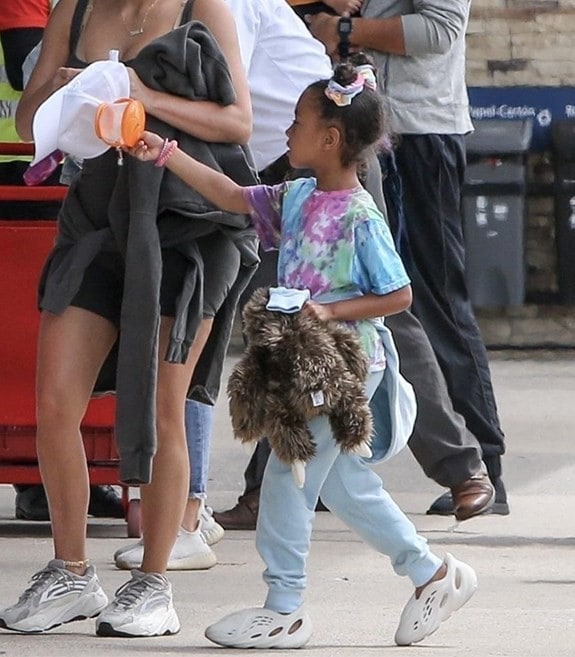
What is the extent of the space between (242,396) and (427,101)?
2.15 metres

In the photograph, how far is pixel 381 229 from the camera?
165 inches

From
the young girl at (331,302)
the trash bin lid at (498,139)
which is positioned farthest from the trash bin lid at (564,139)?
the young girl at (331,302)

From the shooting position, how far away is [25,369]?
5.61m

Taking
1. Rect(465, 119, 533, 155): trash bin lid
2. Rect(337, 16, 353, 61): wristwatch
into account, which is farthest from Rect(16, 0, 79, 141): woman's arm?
Rect(465, 119, 533, 155): trash bin lid

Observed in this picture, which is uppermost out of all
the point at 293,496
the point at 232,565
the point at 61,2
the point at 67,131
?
the point at 61,2

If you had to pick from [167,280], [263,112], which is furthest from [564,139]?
[167,280]

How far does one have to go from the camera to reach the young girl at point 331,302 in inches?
164

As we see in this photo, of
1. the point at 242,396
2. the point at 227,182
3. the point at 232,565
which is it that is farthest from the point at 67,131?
the point at 232,565

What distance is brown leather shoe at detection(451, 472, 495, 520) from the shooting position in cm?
599

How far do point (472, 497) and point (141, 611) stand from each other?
75.7 inches

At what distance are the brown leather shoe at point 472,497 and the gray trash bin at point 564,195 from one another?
4281mm

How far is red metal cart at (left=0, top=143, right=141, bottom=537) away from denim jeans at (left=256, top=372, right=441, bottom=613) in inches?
55.2

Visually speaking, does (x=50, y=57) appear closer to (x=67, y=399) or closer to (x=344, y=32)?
(x=67, y=399)

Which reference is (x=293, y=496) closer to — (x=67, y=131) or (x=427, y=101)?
(x=67, y=131)
